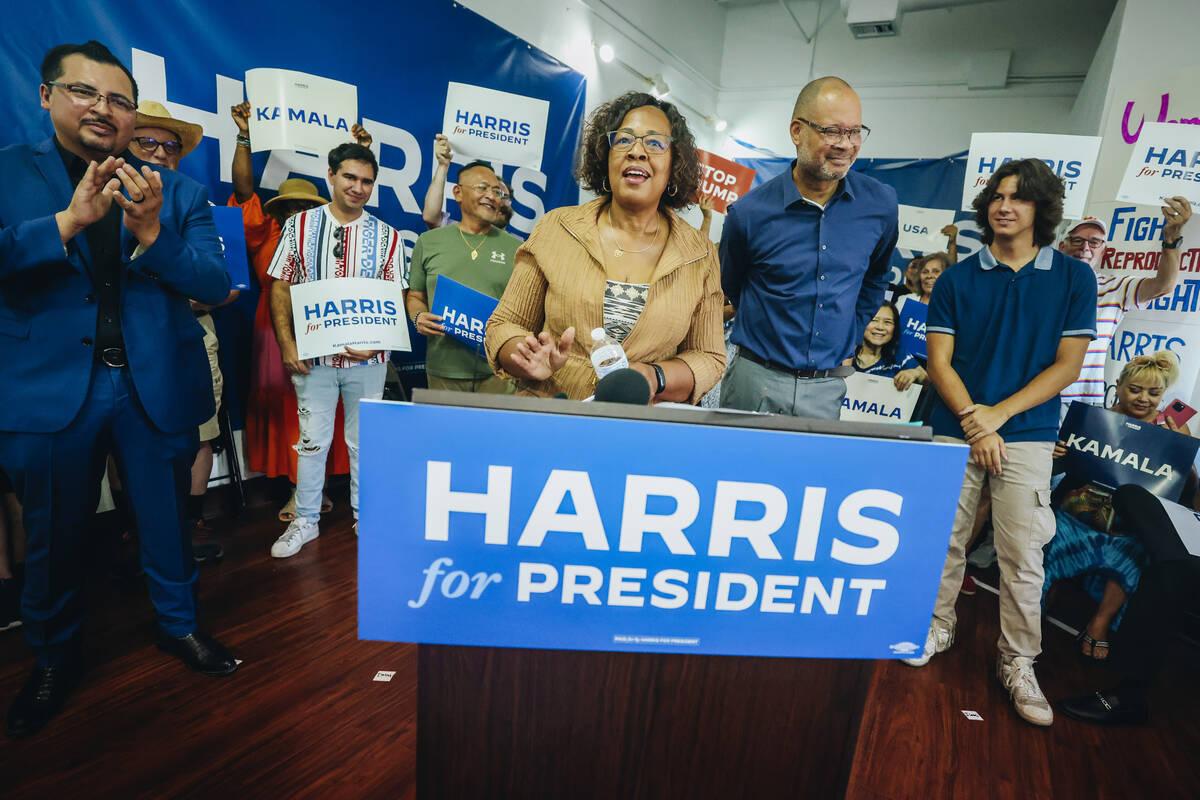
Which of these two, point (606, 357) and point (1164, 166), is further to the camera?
point (1164, 166)

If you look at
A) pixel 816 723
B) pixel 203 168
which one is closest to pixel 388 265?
pixel 203 168

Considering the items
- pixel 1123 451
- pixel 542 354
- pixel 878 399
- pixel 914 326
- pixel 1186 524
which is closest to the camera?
pixel 542 354

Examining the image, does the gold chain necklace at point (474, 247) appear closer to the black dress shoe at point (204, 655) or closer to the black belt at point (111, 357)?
the black belt at point (111, 357)

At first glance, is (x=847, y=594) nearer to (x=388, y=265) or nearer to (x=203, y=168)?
(x=388, y=265)

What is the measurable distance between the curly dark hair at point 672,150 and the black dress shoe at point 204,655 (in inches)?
75.5

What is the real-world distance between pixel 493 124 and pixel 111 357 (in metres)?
2.19

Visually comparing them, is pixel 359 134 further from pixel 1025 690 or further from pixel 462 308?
pixel 1025 690

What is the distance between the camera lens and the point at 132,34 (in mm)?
2461

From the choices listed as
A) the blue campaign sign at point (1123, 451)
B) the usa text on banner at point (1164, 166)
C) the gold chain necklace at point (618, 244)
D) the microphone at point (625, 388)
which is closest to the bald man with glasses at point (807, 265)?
the gold chain necklace at point (618, 244)

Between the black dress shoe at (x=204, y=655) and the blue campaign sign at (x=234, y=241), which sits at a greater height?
the blue campaign sign at (x=234, y=241)

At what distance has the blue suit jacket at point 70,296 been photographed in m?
1.49

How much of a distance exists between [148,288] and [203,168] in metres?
1.47

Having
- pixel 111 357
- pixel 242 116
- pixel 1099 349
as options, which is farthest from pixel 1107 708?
pixel 242 116

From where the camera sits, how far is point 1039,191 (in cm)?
196
